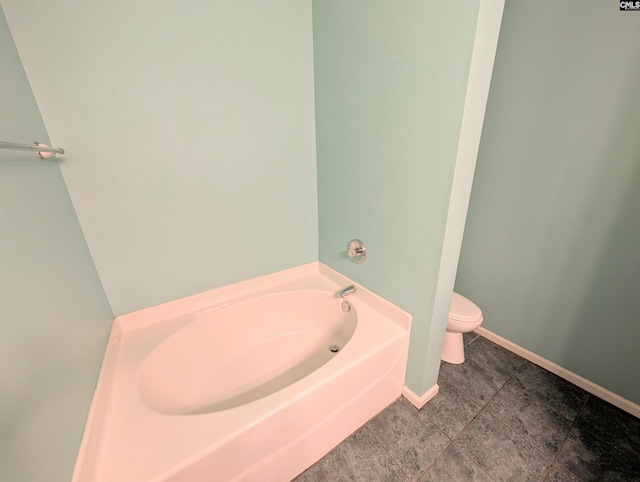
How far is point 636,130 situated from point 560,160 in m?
0.26

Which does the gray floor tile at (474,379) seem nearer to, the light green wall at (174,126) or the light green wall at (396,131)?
the light green wall at (396,131)

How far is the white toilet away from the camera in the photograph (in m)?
1.54

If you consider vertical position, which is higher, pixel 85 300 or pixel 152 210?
pixel 152 210

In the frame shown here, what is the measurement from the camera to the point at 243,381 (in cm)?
149

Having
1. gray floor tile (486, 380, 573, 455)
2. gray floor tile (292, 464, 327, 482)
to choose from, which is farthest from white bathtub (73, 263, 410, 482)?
gray floor tile (486, 380, 573, 455)

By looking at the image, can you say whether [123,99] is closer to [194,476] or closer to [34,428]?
[34,428]

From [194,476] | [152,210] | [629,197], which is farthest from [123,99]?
[629,197]

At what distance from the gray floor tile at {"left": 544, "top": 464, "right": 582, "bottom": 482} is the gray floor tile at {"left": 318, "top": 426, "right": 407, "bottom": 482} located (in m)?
0.62

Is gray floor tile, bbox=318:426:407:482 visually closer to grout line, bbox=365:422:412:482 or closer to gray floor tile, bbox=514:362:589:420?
grout line, bbox=365:422:412:482

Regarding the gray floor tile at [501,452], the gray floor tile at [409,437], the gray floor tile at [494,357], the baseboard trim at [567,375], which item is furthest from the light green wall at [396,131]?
the baseboard trim at [567,375]

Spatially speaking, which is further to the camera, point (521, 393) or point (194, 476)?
point (521, 393)

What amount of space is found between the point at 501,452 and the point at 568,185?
137 centimetres

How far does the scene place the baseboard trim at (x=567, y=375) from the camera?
51.9 inches

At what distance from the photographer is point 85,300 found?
3.32ft
